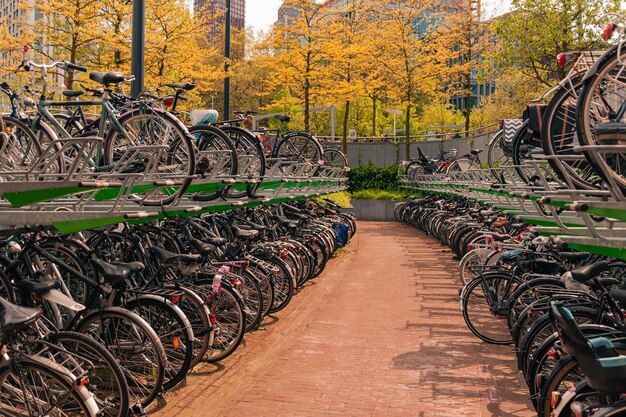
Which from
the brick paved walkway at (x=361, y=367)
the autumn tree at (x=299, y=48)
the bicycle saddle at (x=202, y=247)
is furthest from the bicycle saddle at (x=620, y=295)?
the autumn tree at (x=299, y=48)

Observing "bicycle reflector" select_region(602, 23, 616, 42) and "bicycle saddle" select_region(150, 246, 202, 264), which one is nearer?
"bicycle reflector" select_region(602, 23, 616, 42)

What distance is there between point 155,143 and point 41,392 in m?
2.40

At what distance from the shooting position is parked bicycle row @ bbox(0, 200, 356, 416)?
3.71 metres

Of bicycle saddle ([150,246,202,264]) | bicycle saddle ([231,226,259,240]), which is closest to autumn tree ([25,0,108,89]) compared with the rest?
bicycle saddle ([231,226,259,240])

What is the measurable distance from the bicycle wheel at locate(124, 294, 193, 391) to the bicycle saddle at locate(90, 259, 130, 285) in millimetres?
461

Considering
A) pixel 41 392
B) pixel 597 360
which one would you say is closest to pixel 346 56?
pixel 41 392

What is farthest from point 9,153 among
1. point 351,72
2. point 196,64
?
point 351,72

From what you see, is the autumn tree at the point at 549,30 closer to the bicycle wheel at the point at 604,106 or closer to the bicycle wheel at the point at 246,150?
the bicycle wheel at the point at 246,150

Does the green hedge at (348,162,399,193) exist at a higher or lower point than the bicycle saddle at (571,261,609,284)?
higher

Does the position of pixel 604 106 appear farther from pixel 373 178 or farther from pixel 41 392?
pixel 373 178

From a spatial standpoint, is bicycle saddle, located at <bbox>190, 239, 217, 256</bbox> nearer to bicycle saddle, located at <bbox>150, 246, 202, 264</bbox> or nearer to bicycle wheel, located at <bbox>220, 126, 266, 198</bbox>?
bicycle saddle, located at <bbox>150, 246, 202, 264</bbox>

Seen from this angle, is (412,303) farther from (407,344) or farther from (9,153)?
(9,153)

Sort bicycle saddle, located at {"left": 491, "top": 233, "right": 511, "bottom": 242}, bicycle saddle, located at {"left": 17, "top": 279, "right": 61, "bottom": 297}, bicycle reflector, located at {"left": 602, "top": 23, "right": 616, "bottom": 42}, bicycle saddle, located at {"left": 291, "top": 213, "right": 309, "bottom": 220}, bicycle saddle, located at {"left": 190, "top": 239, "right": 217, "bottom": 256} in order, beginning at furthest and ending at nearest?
bicycle saddle, located at {"left": 291, "top": 213, "right": 309, "bottom": 220}, bicycle saddle, located at {"left": 491, "top": 233, "right": 511, "bottom": 242}, bicycle saddle, located at {"left": 190, "top": 239, "right": 217, "bottom": 256}, bicycle saddle, located at {"left": 17, "top": 279, "right": 61, "bottom": 297}, bicycle reflector, located at {"left": 602, "top": 23, "right": 616, "bottom": 42}

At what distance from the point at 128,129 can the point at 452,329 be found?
15.5 feet
